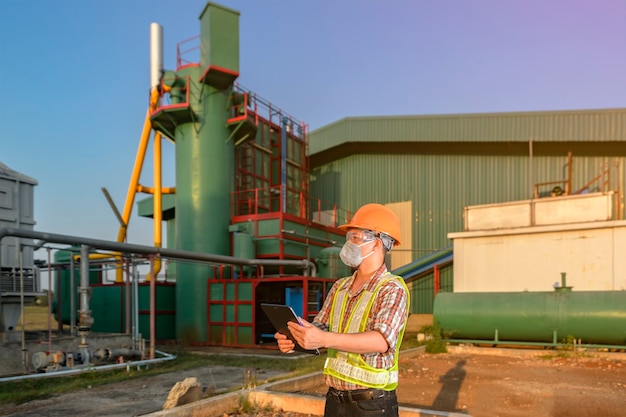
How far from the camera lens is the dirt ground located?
757cm

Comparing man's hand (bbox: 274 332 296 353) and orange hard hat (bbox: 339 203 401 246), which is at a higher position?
orange hard hat (bbox: 339 203 401 246)

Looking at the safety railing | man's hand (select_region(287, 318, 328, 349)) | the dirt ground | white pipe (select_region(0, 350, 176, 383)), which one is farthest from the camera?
the safety railing

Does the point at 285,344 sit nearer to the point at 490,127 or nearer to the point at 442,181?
the point at 490,127

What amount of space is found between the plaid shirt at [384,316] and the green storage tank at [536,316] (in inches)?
451

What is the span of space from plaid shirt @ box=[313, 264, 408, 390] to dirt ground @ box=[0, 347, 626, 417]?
14.4 feet

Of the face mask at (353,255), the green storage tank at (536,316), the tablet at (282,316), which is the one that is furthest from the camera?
the green storage tank at (536,316)

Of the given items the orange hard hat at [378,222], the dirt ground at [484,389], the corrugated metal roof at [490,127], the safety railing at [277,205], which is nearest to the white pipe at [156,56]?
the safety railing at [277,205]

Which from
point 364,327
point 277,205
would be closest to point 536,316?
point 277,205

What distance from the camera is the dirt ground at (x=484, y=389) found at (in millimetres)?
7570

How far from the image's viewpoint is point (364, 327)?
2.84 metres

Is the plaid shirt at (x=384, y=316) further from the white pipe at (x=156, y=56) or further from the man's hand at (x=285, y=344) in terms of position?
the white pipe at (x=156, y=56)

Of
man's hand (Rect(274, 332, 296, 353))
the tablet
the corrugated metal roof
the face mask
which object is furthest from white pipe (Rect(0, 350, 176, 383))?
the corrugated metal roof

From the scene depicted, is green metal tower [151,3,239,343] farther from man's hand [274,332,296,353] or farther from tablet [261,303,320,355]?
tablet [261,303,320,355]

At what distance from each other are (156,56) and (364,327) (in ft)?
63.9
